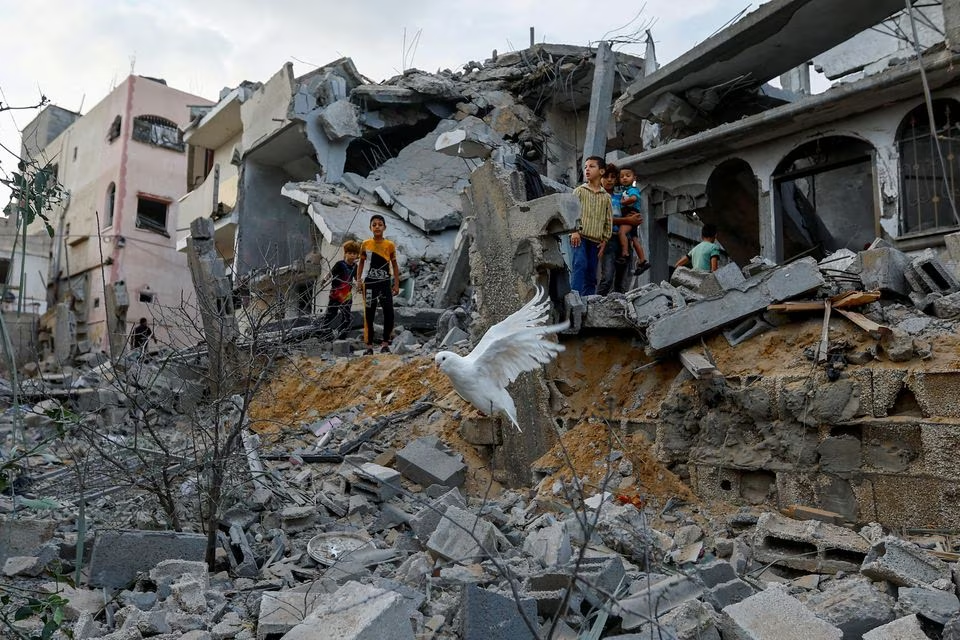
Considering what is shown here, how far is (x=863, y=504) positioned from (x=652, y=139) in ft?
32.0

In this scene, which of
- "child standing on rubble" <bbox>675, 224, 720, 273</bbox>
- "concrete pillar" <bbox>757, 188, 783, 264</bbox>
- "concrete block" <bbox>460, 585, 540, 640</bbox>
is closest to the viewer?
"concrete block" <bbox>460, 585, 540, 640</bbox>

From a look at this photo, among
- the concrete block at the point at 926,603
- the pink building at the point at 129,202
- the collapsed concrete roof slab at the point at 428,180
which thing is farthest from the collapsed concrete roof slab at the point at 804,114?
the pink building at the point at 129,202

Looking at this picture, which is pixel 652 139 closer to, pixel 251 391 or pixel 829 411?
pixel 829 411

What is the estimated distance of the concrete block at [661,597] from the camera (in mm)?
3480

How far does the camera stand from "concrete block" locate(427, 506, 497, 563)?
14.0 ft

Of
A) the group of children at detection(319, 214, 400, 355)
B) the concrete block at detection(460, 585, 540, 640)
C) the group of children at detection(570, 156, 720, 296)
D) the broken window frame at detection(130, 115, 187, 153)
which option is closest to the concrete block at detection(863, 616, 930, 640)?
the concrete block at detection(460, 585, 540, 640)

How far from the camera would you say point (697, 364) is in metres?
5.53

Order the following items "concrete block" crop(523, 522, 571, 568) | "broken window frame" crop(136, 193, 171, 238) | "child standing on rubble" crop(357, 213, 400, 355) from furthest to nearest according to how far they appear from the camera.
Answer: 1. "broken window frame" crop(136, 193, 171, 238)
2. "child standing on rubble" crop(357, 213, 400, 355)
3. "concrete block" crop(523, 522, 571, 568)

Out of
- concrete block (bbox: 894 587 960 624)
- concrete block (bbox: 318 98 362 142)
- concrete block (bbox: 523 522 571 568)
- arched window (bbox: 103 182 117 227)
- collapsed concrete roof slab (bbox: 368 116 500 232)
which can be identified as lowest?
concrete block (bbox: 894 587 960 624)

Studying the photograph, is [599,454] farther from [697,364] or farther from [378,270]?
[378,270]

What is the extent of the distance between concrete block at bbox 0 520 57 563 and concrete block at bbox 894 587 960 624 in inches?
192

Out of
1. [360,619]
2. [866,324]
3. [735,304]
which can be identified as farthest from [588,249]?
[360,619]

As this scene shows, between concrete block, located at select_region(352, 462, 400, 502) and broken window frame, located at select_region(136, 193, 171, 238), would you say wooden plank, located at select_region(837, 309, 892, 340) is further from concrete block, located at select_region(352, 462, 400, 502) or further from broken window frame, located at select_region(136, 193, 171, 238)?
broken window frame, located at select_region(136, 193, 171, 238)

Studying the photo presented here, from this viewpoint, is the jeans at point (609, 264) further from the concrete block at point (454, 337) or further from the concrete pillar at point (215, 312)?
the concrete pillar at point (215, 312)
